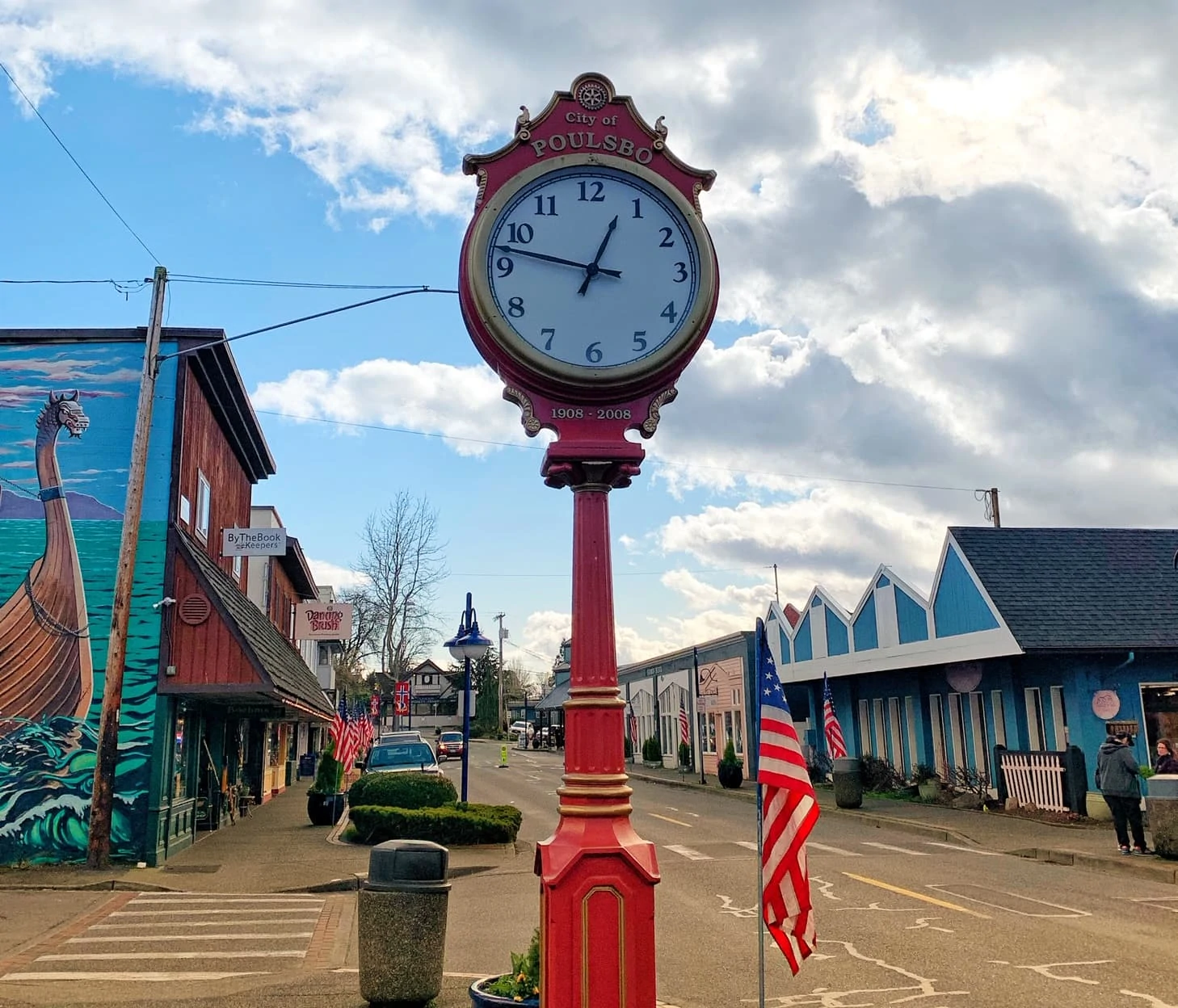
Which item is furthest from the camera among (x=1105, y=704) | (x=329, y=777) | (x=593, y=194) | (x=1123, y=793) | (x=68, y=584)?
(x=329, y=777)

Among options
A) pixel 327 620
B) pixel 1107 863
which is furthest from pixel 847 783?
pixel 327 620

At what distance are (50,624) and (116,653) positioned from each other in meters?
1.92

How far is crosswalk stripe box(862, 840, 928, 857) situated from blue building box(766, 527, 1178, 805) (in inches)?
211

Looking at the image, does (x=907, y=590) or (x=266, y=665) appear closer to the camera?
(x=266, y=665)

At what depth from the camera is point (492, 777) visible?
40844 millimetres

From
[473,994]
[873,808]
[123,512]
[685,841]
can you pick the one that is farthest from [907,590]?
[473,994]

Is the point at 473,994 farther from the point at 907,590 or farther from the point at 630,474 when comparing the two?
the point at 907,590

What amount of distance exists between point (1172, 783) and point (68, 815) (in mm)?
15052

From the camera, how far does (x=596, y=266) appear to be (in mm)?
5609

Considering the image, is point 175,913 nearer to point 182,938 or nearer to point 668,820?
point 182,938

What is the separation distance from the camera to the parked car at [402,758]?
25292 mm

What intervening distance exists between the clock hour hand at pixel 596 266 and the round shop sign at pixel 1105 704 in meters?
19.7

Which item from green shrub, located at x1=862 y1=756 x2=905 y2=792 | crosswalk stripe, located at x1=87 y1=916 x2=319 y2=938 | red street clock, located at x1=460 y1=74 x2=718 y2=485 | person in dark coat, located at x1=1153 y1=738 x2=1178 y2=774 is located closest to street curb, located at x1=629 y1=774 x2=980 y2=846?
green shrub, located at x1=862 y1=756 x2=905 y2=792

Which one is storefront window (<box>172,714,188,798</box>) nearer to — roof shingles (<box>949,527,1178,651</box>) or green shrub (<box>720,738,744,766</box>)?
roof shingles (<box>949,527,1178,651</box>)
